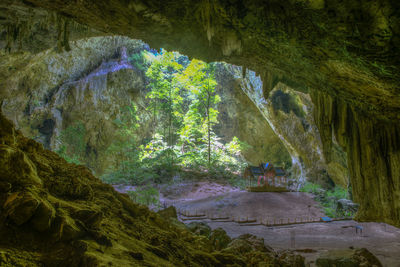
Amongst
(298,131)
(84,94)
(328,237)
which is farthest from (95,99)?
(328,237)

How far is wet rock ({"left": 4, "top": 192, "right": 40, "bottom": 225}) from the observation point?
164 centimetres

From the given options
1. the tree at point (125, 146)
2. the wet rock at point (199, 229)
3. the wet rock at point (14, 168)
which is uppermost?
the tree at point (125, 146)

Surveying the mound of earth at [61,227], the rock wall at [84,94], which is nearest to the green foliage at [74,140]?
the rock wall at [84,94]

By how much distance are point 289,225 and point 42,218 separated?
8951mm

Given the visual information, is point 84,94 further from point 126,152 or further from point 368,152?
point 368,152

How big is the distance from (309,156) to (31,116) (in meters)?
21.8

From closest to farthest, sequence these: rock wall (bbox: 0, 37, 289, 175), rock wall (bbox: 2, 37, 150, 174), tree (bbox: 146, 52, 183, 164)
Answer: rock wall (bbox: 0, 37, 289, 175) < rock wall (bbox: 2, 37, 150, 174) < tree (bbox: 146, 52, 183, 164)

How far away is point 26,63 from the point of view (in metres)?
12.0

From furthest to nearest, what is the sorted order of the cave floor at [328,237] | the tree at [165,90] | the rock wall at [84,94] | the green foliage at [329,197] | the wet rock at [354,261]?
the tree at [165,90] → the rock wall at [84,94] → the green foliage at [329,197] → the cave floor at [328,237] → the wet rock at [354,261]

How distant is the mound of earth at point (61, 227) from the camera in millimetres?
1626

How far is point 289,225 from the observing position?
866 centimetres

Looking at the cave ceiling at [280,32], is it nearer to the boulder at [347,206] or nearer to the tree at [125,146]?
the boulder at [347,206]

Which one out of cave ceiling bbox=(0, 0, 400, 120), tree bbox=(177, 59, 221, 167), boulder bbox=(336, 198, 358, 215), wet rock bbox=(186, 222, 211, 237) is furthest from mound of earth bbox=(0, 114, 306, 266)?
tree bbox=(177, 59, 221, 167)

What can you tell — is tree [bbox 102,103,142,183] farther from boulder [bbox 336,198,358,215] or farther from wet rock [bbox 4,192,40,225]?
wet rock [bbox 4,192,40,225]
